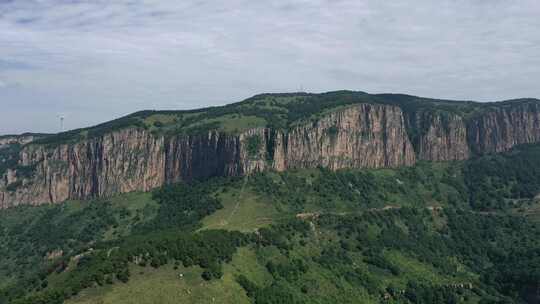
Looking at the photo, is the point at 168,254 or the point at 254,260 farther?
the point at 254,260

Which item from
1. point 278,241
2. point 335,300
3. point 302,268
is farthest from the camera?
point 278,241

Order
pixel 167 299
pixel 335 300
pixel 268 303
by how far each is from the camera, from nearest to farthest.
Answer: pixel 167 299, pixel 268 303, pixel 335 300

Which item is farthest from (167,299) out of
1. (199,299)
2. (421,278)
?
(421,278)

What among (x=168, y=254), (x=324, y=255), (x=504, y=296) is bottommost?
(x=504, y=296)

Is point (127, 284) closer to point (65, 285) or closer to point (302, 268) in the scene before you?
point (65, 285)

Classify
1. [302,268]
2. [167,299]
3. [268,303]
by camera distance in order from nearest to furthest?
[167,299] < [268,303] < [302,268]

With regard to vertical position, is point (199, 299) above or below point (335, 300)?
above

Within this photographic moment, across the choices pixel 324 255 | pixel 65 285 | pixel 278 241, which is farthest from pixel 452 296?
pixel 65 285

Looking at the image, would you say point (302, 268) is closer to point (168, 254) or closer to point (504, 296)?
point (168, 254)

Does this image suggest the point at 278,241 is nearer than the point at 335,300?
No
